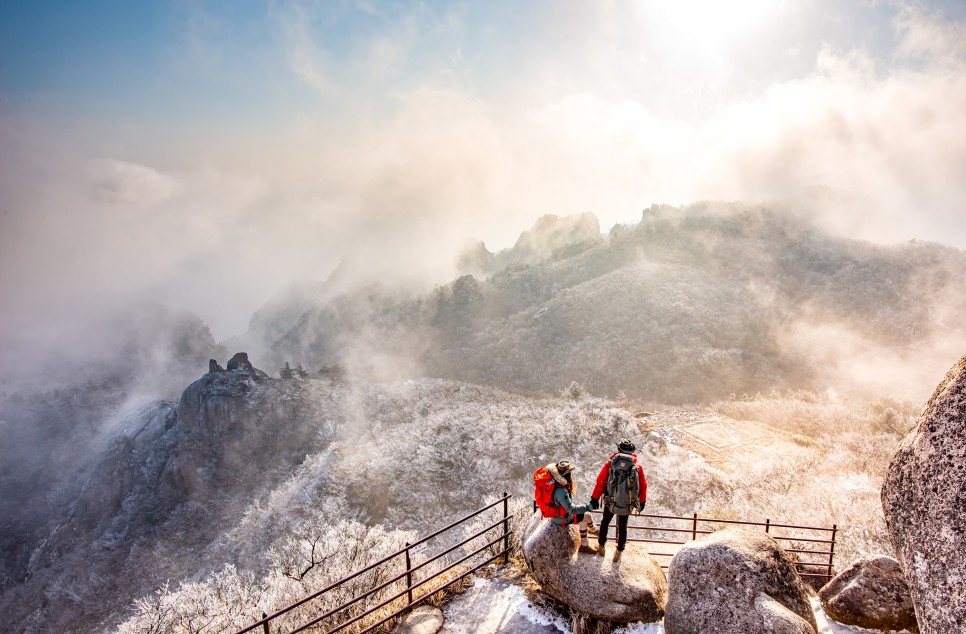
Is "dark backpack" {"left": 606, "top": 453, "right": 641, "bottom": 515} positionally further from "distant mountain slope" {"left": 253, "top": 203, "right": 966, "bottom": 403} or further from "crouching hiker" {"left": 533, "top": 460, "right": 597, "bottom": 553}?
"distant mountain slope" {"left": 253, "top": 203, "right": 966, "bottom": 403}

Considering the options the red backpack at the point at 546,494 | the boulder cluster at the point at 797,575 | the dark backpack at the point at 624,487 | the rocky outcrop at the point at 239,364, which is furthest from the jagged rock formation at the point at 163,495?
the dark backpack at the point at 624,487

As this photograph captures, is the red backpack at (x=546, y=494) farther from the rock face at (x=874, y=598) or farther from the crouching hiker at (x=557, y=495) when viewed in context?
the rock face at (x=874, y=598)

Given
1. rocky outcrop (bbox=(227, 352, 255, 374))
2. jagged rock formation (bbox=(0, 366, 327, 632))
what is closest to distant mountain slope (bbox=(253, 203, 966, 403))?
rocky outcrop (bbox=(227, 352, 255, 374))

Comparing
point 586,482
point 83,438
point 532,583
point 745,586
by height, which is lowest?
point 83,438

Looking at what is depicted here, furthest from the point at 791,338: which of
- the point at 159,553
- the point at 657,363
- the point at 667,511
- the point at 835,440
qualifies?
the point at 159,553

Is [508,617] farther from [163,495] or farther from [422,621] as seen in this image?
[163,495]

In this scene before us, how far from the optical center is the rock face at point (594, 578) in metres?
6.24

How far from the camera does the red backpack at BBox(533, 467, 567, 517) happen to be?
6.62 metres

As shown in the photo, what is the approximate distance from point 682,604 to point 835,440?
23.0 m

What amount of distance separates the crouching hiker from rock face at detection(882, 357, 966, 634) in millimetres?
3763

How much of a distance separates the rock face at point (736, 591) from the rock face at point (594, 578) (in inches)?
22.1

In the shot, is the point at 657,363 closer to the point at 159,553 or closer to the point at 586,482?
the point at 586,482

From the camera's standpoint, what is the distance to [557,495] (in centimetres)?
659

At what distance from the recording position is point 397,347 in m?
64.9
